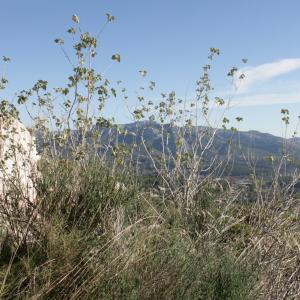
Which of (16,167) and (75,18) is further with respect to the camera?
(75,18)

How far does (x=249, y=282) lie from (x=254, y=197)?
405 cm

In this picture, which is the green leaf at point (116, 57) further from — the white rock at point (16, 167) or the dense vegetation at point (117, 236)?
the white rock at point (16, 167)

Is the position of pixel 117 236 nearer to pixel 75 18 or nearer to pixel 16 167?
pixel 16 167

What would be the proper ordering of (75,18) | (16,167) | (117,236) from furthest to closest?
(75,18), (16,167), (117,236)

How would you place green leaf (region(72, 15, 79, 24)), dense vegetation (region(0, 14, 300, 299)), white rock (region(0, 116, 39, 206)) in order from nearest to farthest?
dense vegetation (region(0, 14, 300, 299)), white rock (region(0, 116, 39, 206)), green leaf (region(72, 15, 79, 24))

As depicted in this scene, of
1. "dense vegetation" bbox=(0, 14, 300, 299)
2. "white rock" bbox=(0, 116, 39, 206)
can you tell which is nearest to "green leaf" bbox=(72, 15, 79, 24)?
"dense vegetation" bbox=(0, 14, 300, 299)

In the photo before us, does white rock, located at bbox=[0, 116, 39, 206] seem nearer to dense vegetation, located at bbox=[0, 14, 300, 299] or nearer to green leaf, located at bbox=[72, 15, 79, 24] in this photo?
dense vegetation, located at bbox=[0, 14, 300, 299]

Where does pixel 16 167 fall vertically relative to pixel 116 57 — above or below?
below

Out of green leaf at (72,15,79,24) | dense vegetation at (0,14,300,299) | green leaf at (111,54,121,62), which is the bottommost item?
dense vegetation at (0,14,300,299)

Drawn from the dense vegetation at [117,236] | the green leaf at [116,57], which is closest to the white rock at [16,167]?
the dense vegetation at [117,236]

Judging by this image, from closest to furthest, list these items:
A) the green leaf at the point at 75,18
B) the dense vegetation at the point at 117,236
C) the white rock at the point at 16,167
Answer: the dense vegetation at the point at 117,236 → the white rock at the point at 16,167 → the green leaf at the point at 75,18

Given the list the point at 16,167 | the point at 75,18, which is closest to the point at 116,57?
the point at 75,18

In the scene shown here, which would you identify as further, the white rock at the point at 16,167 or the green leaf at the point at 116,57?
the green leaf at the point at 116,57

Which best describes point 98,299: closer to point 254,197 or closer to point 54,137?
point 54,137
